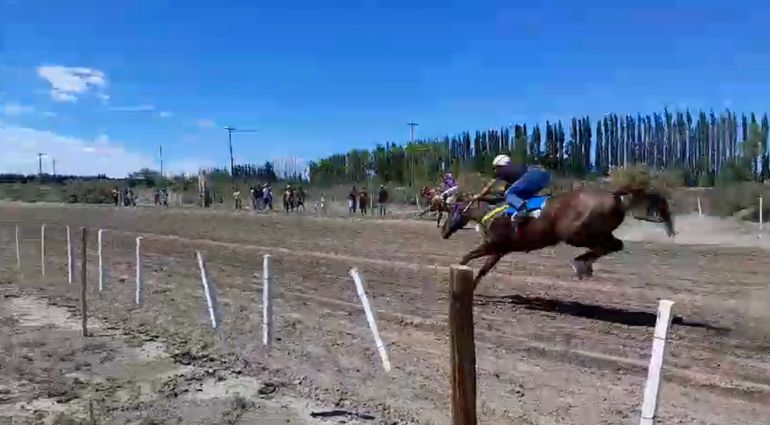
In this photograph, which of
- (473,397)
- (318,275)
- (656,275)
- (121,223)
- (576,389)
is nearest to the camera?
(473,397)

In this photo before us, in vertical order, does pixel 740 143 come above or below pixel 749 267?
above

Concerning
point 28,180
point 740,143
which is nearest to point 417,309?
point 740,143

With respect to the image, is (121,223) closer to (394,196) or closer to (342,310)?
(394,196)

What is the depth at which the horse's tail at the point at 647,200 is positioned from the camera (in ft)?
39.1

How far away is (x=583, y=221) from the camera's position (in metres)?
11.9

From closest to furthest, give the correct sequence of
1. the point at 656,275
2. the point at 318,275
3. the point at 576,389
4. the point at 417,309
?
the point at 576,389, the point at 417,309, the point at 656,275, the point at 318,275

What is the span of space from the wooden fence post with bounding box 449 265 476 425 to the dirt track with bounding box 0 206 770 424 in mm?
2547

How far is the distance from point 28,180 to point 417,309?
120 m

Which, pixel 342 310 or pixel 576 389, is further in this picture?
pixel 342 310

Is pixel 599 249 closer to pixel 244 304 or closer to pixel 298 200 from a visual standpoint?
pixel 244 304

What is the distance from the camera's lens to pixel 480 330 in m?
10.7

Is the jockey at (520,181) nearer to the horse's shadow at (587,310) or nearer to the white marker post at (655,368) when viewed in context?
the horse's shadow at (587,310)

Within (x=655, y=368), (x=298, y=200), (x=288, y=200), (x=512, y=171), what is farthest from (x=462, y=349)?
(x=298, y=200)

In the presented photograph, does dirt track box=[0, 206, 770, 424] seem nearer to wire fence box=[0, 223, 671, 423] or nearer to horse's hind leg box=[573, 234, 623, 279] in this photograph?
wire fence box=[0, 223, 671, 423]
